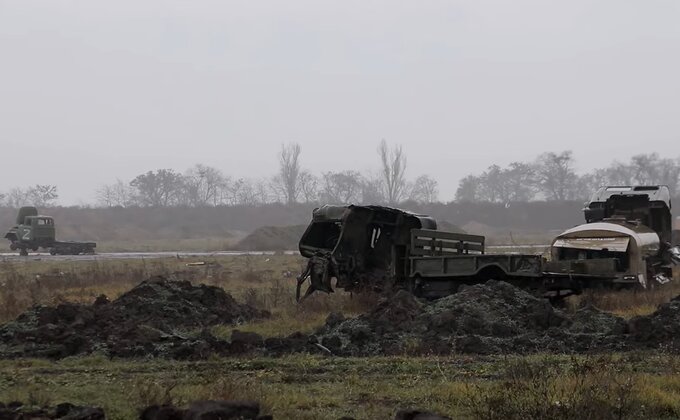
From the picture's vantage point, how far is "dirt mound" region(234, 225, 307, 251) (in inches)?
2194

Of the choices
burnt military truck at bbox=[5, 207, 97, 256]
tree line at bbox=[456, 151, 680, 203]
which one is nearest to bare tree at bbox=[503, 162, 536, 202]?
tree line at bbox=[456, 151, 680, 203]

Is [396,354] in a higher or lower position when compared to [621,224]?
lower

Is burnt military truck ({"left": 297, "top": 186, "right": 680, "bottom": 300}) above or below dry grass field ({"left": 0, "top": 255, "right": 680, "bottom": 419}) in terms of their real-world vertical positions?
Answer: above

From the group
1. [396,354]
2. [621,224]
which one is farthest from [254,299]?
[621,224]

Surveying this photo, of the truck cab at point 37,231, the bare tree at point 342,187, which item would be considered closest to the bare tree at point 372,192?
the bare tree at point 342,187

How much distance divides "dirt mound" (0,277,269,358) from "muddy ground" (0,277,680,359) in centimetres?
2

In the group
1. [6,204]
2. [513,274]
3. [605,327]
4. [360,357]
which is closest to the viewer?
[360,357]

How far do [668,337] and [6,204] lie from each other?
114m

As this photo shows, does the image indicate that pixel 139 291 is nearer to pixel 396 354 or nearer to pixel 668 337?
pixel 396 354

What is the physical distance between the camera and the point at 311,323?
528 inches

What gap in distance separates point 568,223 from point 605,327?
88689 millimetres

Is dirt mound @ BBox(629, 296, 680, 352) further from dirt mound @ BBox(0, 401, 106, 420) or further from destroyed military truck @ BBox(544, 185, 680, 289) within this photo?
dirt mound @ BBox(0, 401, 106, 420)

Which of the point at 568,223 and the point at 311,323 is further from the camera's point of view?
the point at 568,223

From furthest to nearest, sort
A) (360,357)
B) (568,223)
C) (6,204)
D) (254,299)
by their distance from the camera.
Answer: (6,204)
(568,223)
(254,299)
(360,357)
